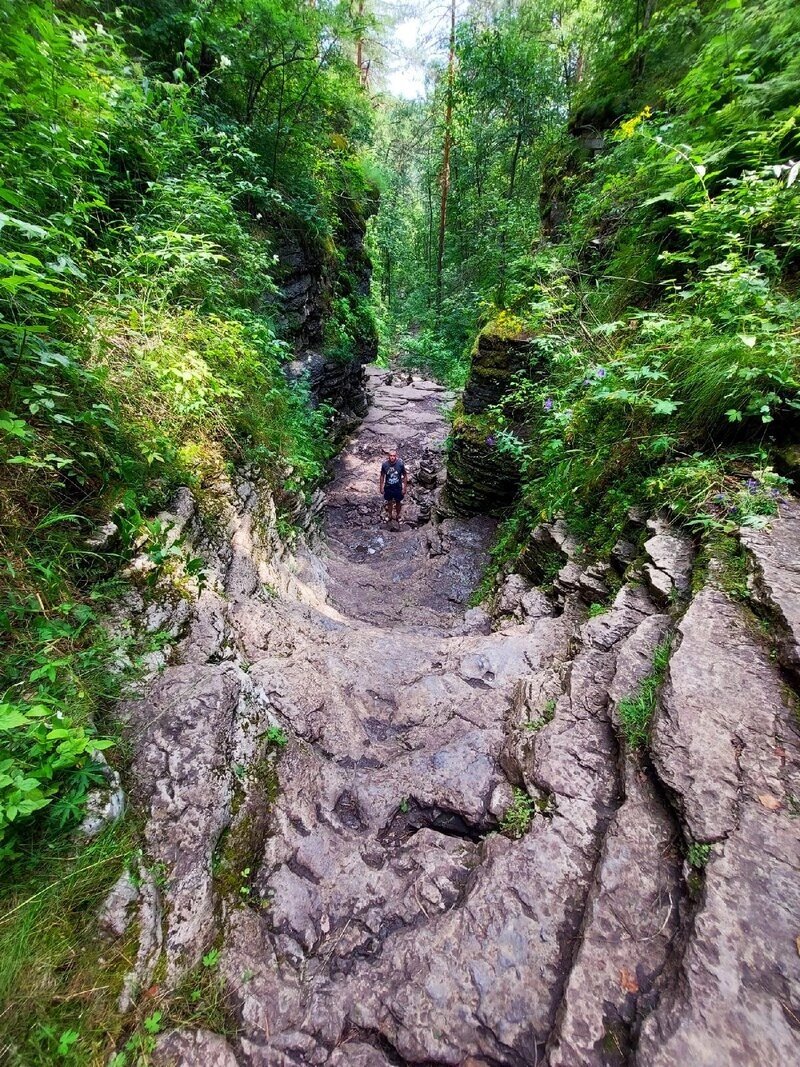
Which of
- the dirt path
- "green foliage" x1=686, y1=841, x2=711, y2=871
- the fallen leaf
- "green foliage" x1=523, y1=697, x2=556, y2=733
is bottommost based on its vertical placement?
the dirt path

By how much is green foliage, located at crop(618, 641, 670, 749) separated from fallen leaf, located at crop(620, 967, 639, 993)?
987 mm

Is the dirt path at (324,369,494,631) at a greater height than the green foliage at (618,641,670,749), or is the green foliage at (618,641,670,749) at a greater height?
the green foliage at (618,641,670,749)

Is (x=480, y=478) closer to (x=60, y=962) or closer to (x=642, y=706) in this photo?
(x=642, y=706)

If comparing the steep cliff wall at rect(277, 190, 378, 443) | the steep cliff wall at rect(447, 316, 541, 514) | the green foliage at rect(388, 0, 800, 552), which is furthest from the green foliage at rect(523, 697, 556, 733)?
the steep cliff wall at rect(277, 190, 378, 443)

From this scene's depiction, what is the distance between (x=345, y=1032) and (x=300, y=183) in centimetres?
1100

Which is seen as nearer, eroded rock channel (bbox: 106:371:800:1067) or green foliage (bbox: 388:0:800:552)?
eroded rock channel (bbox: 106:371:800:1067)

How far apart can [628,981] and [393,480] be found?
30.2 feet

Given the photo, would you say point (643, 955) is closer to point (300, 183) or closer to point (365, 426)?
point (300, 183)

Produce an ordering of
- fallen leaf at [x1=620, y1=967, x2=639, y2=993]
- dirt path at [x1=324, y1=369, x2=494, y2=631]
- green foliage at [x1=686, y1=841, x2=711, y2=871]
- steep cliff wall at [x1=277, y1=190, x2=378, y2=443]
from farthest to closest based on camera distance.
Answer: steep cliff wall at [x1=277, y1=190, x2=378, y2=443], dirt path at [x1=324, y1=369, x2=494, y2=631], green foliage at [x1=686, y1=841, x2=711, y2=871], fallen leaf at [x1=620, y1=967, x2=639, y2=993]

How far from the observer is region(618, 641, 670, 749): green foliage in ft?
7.67

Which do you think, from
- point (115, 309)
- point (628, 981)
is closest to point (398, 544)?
point (115, 309)

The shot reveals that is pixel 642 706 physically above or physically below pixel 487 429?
below

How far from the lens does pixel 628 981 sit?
1.55 metres

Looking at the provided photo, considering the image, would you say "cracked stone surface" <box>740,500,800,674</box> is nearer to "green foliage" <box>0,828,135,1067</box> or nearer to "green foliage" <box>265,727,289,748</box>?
"green foliage" <box>265,727,289,748</box>
